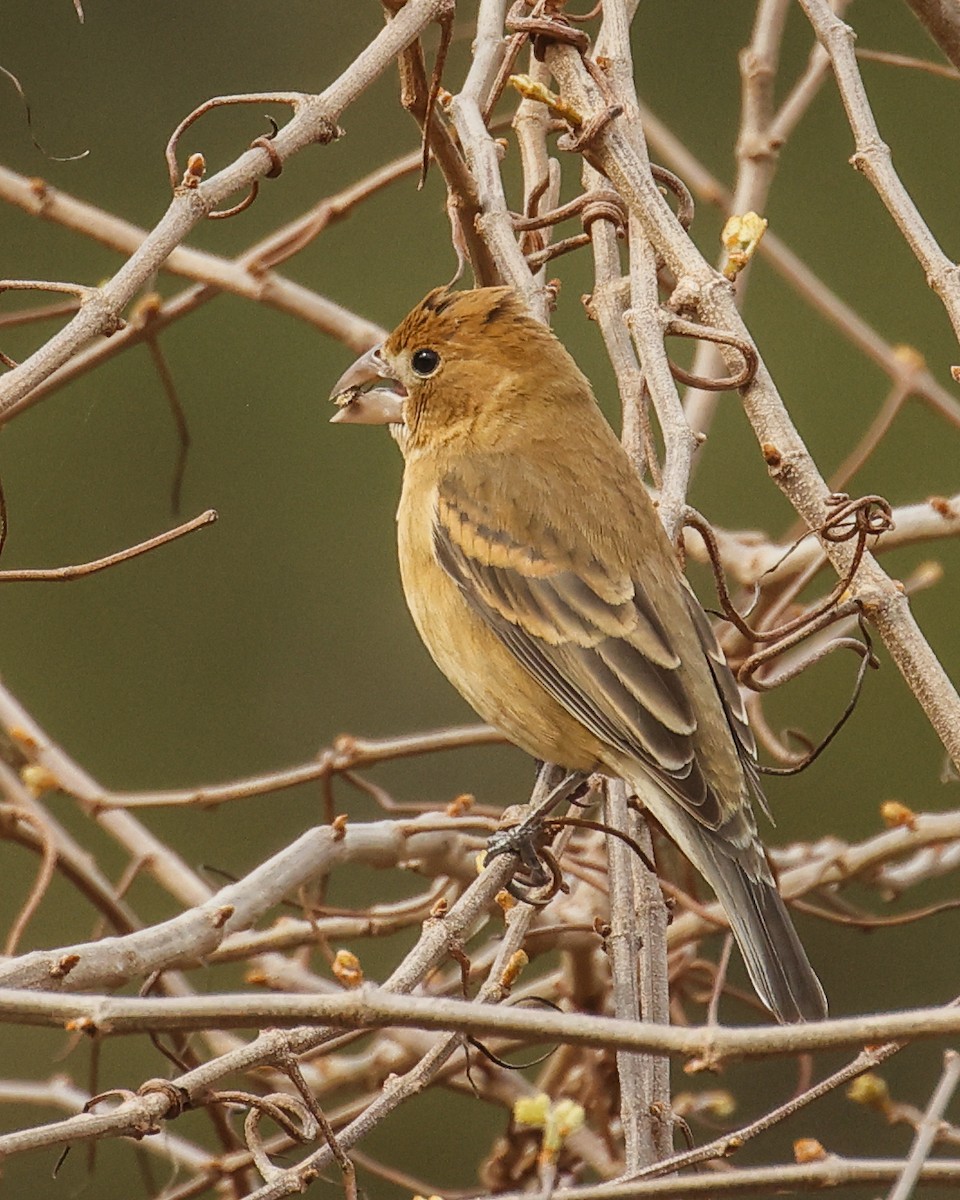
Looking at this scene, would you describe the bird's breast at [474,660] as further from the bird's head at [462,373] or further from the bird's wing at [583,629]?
the bird's head at [462,373]

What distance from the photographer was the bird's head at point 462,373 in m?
3.15

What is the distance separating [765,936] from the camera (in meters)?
2.50

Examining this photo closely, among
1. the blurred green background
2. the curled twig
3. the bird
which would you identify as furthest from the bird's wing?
the blurred green background

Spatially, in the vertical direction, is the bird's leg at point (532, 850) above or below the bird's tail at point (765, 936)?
above

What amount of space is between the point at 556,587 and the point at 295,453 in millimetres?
5571

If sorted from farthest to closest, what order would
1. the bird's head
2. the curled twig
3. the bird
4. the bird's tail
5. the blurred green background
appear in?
the blurred green background
the bird's head
the bird
the bird's tail
the curled twig

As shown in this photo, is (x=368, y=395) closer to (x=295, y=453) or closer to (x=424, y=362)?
(x=424, y=362)

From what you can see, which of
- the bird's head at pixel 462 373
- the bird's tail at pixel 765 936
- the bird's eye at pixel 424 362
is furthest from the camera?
the bird's eye at pixel 424 362

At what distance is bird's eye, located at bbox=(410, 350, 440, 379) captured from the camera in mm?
3266

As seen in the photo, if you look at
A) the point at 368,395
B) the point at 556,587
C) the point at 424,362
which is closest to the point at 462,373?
the point at 424,362

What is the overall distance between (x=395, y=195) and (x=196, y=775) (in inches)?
136

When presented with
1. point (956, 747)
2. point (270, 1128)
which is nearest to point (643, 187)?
point (956, 747)

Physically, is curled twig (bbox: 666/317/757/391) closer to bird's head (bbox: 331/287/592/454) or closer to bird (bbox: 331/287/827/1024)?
bird (bbox: 331/287/827/1024)

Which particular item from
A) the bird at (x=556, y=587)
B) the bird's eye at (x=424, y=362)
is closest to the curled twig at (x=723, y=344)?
the bird at (x=556, y=587)
